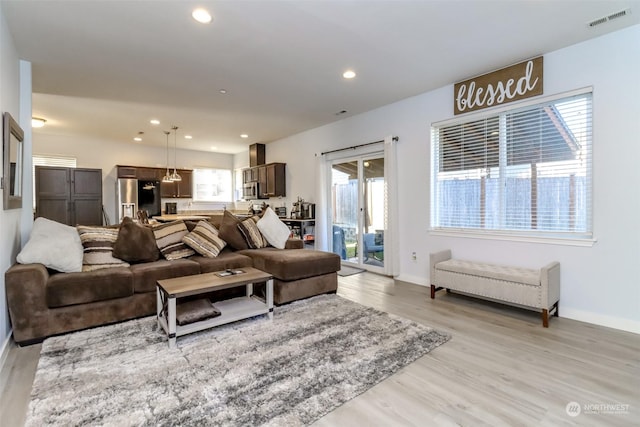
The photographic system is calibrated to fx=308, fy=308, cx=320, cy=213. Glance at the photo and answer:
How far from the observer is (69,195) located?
238 inches

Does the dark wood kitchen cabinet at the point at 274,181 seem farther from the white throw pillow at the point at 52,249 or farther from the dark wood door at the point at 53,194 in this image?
the white throw pillow at the point at 52,249

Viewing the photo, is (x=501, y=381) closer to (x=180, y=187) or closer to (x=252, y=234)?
(x=252, y=234)

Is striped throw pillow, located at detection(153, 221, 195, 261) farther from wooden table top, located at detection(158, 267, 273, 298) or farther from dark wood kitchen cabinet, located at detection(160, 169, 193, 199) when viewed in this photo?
dark wood kitchen cabinet, located at detection(160, 169, 193, 199)

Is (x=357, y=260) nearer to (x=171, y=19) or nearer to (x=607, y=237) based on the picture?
(x=607, y=237)

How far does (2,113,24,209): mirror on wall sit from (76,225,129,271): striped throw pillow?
0.64 metres

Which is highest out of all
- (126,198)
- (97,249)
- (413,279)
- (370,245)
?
(126,198)

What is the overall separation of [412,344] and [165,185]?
734 centimetres

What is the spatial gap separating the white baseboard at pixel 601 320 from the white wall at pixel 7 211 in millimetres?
4892

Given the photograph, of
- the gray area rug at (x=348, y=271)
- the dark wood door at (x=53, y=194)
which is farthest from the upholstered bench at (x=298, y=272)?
the dark wood door at (x=53, y=194)

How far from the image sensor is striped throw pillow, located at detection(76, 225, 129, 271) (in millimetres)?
3168

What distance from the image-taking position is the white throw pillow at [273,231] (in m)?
4.46

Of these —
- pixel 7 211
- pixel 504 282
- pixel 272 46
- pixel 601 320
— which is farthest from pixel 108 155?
pixel 601 320

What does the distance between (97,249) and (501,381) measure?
382 cm

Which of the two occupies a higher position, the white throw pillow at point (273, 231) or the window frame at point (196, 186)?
the window frame at point (196, 186)
